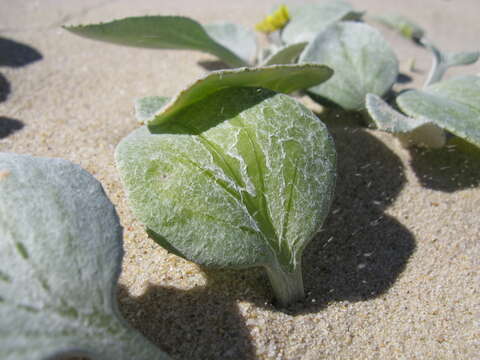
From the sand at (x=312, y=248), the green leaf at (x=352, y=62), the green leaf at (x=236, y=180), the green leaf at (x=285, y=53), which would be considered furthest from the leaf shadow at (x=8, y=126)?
the green leaf at (x=352, y=62)

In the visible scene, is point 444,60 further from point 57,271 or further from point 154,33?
point 57,271

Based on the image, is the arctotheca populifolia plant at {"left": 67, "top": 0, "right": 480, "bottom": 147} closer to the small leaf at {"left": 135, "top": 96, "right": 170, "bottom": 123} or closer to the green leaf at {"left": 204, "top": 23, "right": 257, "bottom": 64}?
the green leaf at {"left": 204, "top": 23, "right": 257, "bottom": 64}

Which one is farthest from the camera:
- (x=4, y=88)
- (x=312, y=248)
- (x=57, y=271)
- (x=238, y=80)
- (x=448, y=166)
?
(x=4, y=88)

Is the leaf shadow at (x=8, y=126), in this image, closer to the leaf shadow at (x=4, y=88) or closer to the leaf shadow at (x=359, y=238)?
the leaf shadow at (x=4, y=88)

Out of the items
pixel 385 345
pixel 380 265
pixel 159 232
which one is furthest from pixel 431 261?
pixel 159 232

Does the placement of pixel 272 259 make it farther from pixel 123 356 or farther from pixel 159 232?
pixel 123 356

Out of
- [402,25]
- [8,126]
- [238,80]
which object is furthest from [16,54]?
[402,25]
